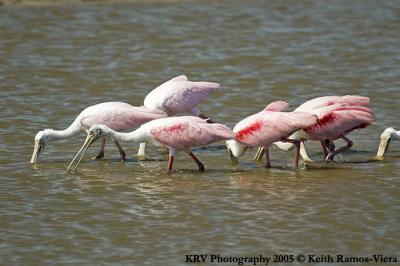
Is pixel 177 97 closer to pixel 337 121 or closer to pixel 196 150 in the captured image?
pixel 196 150

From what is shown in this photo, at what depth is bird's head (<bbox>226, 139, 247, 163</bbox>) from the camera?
1298 centimetres

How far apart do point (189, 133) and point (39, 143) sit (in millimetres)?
2011

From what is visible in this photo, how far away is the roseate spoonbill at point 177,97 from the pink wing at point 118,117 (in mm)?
523

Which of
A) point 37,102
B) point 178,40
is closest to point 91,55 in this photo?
point 178,40

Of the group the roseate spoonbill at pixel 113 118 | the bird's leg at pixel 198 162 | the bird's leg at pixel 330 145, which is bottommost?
the bird's leg at pixel 198 162

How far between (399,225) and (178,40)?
1126cm

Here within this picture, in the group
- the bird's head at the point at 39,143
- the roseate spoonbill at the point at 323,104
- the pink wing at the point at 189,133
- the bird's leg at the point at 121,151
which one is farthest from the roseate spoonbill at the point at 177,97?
the pink wing at the point at 189,133

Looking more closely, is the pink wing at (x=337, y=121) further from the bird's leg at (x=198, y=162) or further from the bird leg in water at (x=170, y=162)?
the bird leg in water at (x=170, y=162)

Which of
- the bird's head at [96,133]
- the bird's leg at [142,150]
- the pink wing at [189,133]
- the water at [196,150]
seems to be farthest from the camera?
the bird's leg at [142,150]

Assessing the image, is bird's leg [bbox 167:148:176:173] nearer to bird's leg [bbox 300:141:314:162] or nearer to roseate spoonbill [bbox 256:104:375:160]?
roseate spoonbill [bbox 256:104:375:160]

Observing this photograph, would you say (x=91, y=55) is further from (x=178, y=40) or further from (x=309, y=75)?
(x=309, y=75)

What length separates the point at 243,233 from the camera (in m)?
10.2

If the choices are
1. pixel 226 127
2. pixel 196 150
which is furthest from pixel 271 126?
pixel 196 150

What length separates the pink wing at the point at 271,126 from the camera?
1239 cm
